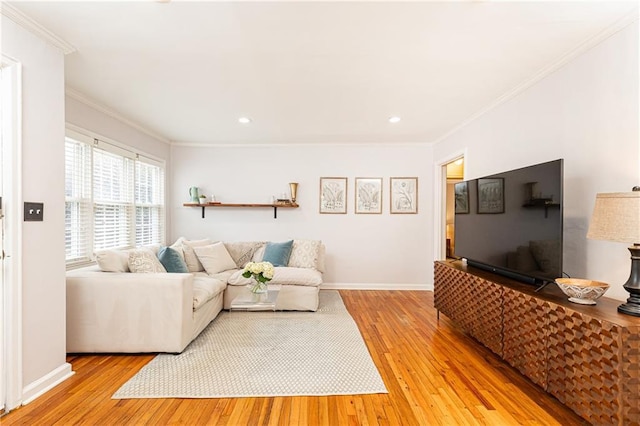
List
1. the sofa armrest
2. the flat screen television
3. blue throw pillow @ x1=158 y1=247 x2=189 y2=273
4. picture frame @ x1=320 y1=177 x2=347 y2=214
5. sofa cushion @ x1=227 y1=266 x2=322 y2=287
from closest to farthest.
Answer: the flat screen television
the sofa armrest
blue throw pillow @ x1=158 y1=247 x2=189 y2=273
sofa cushion @ x1=227 y1=266 x2=322 y2=287
picture frame @ x1=320 y1=177 x2=347 y2=214

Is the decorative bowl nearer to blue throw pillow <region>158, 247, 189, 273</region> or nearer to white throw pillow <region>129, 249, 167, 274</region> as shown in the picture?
white throw pillow <region>129, 249, 167, 274</region>

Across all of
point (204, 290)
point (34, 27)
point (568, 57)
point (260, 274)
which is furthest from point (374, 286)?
point (34, 27)

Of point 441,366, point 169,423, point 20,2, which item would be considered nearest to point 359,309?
point 441,366

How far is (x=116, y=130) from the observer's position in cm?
372

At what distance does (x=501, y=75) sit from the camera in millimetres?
2584

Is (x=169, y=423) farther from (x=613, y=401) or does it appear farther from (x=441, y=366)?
(x=613, y=401)

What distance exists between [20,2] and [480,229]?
151 inches

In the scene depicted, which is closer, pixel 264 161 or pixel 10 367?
pixel 10 367

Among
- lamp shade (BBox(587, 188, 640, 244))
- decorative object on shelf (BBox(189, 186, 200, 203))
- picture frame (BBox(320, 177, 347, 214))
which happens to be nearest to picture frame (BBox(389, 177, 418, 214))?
picture frame (BBox(320, 177, 347, 214))

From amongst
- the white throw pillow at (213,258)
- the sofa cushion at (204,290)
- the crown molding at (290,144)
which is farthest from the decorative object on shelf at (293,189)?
the sofa cushion at (204,290)

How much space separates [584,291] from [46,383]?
3.51 meters

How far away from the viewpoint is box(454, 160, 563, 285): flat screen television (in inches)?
81.8

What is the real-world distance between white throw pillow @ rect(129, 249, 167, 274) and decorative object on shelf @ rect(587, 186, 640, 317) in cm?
349

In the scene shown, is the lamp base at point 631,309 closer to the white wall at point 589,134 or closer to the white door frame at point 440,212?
the white wall at point 589,134
